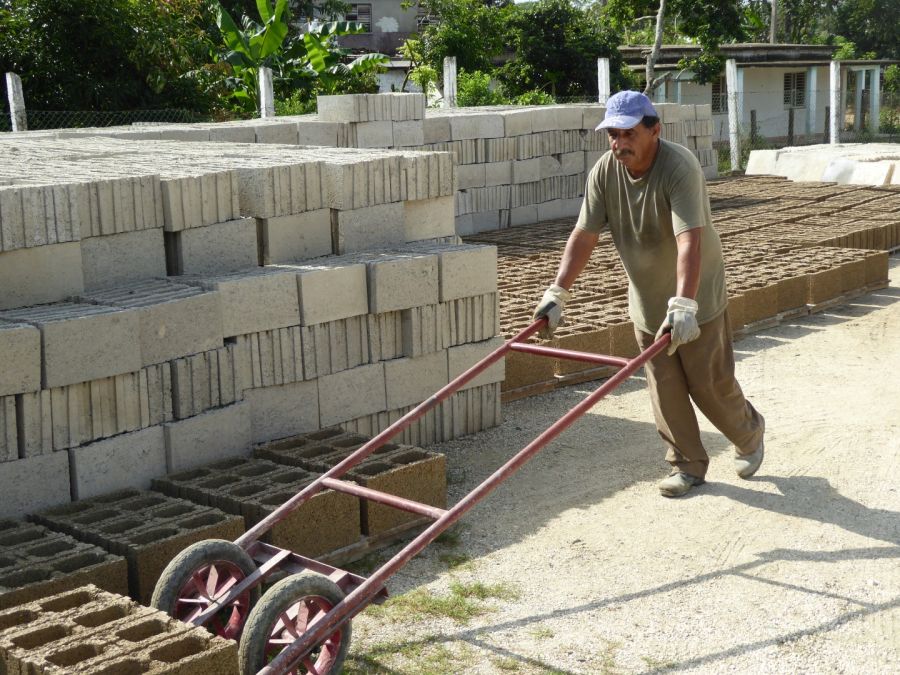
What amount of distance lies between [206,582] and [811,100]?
35465 mm

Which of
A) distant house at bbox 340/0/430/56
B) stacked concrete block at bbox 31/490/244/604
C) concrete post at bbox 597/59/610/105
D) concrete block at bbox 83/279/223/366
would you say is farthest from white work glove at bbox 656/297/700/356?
distant house at bbox 340/0/430/56

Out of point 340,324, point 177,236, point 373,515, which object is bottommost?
point 373,515

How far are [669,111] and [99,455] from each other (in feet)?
49.6

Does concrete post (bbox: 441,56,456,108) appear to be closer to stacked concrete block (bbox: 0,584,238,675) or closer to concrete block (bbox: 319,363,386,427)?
concrete block (bbox: 319,363,386,427)

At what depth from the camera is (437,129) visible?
48.1 ft

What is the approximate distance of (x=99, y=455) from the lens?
527cm

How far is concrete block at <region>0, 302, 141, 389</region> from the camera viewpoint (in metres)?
4.99

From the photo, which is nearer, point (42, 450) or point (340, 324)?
point (42, 450)

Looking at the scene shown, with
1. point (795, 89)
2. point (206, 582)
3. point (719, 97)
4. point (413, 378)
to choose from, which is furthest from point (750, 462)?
point (795, 89)

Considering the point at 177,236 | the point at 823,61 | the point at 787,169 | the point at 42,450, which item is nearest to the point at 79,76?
the point at 787,169

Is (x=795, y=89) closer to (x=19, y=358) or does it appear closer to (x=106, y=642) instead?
(x=19, y=358)

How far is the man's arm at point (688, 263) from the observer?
4.93 meters

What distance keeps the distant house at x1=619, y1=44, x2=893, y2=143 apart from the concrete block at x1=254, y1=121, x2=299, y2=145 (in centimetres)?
2220

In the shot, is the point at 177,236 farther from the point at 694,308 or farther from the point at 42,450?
A: the point at 694,308
